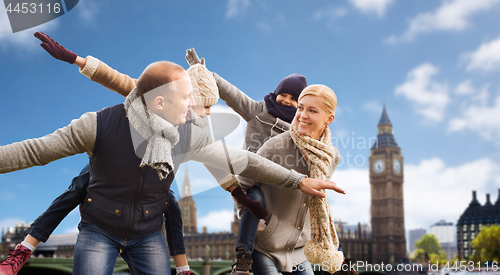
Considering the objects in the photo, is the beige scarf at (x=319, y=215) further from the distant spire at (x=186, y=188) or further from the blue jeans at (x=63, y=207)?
the blue jeans at (x=63, y=207)

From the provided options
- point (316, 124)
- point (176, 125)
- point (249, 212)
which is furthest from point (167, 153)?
point (316, 124)

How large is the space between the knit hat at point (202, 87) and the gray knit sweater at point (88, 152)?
35 cm

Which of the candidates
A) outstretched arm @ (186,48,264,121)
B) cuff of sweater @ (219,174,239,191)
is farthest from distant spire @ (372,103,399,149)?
cuff of sweater @ (219,174,239,191)

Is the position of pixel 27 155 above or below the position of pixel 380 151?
below

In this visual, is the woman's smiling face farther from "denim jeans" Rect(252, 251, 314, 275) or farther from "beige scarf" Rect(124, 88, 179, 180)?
"beige scarf" Rect(124, 88, 179, 180)

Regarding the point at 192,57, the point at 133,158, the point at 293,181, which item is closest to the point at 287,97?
the point at 192,57

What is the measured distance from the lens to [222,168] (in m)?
1.94

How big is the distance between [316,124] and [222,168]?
709mm

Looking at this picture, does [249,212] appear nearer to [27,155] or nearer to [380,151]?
[27,155]

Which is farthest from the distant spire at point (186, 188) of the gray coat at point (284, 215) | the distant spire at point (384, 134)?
the distant spire at point (384, 134)

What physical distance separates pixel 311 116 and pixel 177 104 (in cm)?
92

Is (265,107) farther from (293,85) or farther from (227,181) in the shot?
(227,181)

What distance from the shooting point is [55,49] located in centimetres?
221

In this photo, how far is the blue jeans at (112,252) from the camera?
5.64 feet
